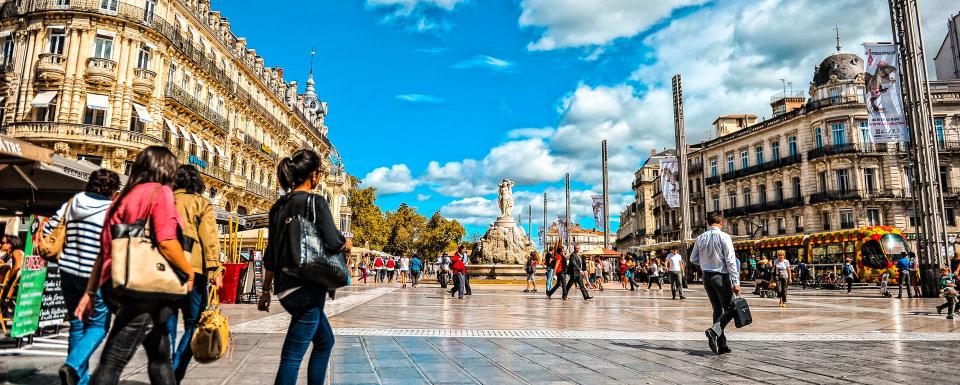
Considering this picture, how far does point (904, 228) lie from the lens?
38406 mm

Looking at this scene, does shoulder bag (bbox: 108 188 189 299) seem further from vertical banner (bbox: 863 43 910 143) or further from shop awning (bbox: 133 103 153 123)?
shop awning (bbox: 133 103 153 123)

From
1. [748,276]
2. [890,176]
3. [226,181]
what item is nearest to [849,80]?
[890,176]

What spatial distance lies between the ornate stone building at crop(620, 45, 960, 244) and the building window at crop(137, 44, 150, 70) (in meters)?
37.3

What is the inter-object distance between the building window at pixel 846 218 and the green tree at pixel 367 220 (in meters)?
40.6

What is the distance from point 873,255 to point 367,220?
4459 cm

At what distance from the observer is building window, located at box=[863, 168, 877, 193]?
1574 inches

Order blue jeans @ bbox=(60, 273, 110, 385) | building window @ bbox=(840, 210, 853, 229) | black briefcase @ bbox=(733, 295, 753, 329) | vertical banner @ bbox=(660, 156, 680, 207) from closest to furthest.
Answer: blue jeans @ bbox=(60, 273, 110, 385) → black briefcase @ bbox=(733, 295, 753, 329) → vertical banner @ bbox=(660, 156, 680, 207) → building window @ bbox=(840, 210, 853, 229)

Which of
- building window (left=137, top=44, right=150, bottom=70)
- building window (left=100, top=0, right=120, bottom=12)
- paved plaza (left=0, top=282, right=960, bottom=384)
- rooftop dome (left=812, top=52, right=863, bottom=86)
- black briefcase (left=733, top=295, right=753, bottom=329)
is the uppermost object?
rooftop dome (left=812, top=52, right=863, bottom=86)

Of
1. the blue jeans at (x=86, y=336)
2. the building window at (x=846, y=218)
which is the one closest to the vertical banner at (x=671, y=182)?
the building window at (x=846, y=218)

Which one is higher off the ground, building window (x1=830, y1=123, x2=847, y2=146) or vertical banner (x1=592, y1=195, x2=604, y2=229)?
building window (x1=830, y1=123, x2=847, y2=146)

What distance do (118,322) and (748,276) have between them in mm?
32530

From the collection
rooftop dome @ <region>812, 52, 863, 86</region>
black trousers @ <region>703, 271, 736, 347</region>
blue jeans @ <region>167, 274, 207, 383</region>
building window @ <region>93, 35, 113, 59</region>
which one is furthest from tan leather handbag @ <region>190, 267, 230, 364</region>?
rooftop dome @ <region>812, 52, 863, 86</region>

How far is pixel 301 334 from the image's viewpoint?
3.04 metres

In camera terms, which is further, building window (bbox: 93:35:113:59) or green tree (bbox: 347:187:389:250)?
green tree (bbox: 347:187:389:250)
